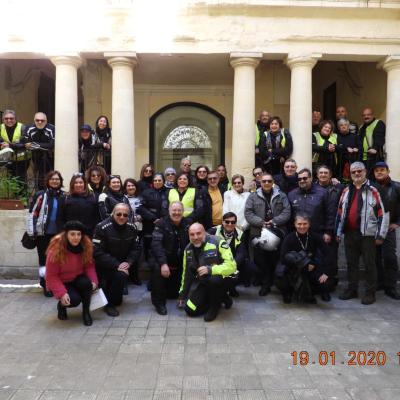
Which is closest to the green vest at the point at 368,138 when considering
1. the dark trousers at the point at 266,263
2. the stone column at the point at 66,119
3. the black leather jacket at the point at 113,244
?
the dark trousers at the point at 266,263

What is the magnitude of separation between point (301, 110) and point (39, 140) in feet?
17.6

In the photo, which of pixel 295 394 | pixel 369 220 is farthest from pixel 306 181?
pixel 295 394

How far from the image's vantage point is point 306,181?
638 cm

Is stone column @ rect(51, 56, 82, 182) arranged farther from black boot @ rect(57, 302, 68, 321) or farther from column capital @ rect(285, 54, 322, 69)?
column capital @ rect(285, 54, 322, 69)

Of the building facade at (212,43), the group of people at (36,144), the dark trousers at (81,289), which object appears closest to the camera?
the dark trousers at (81,289)

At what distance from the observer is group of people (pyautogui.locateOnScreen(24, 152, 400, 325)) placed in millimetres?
5379

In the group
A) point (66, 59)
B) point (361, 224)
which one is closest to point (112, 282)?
point (361, 224)

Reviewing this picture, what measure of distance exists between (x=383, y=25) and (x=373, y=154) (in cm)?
281

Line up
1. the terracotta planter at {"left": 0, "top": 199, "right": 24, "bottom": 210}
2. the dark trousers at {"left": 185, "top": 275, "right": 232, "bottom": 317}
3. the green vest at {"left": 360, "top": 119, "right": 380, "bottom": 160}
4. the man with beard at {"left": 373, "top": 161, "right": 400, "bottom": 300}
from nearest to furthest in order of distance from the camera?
the dark trousers at {"left": 185, "top": 275, "right": 232, "bottom": 317}, the man with beard at {"left": 373, "top": 161, "right": 400, "bottom": 300}, the terracotta planter at {"left": 0, "top": 199, "right": 24, "bottom": 210}, the green vest at {"left": 360, "top": 119, "right": 380, "bottom": 160}

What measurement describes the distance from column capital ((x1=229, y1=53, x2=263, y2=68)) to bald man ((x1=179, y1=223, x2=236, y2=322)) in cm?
486

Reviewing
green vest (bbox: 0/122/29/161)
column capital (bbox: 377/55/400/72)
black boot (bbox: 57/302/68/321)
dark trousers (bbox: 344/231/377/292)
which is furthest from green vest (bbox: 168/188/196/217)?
column capital (bbox: 377/55/400/72)

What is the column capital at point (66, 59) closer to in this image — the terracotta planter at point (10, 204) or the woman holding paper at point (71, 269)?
the terracotta planter at point (10, 204)

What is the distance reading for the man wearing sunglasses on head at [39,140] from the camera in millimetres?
7961

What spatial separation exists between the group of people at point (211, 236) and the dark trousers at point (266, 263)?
2 centimetres
